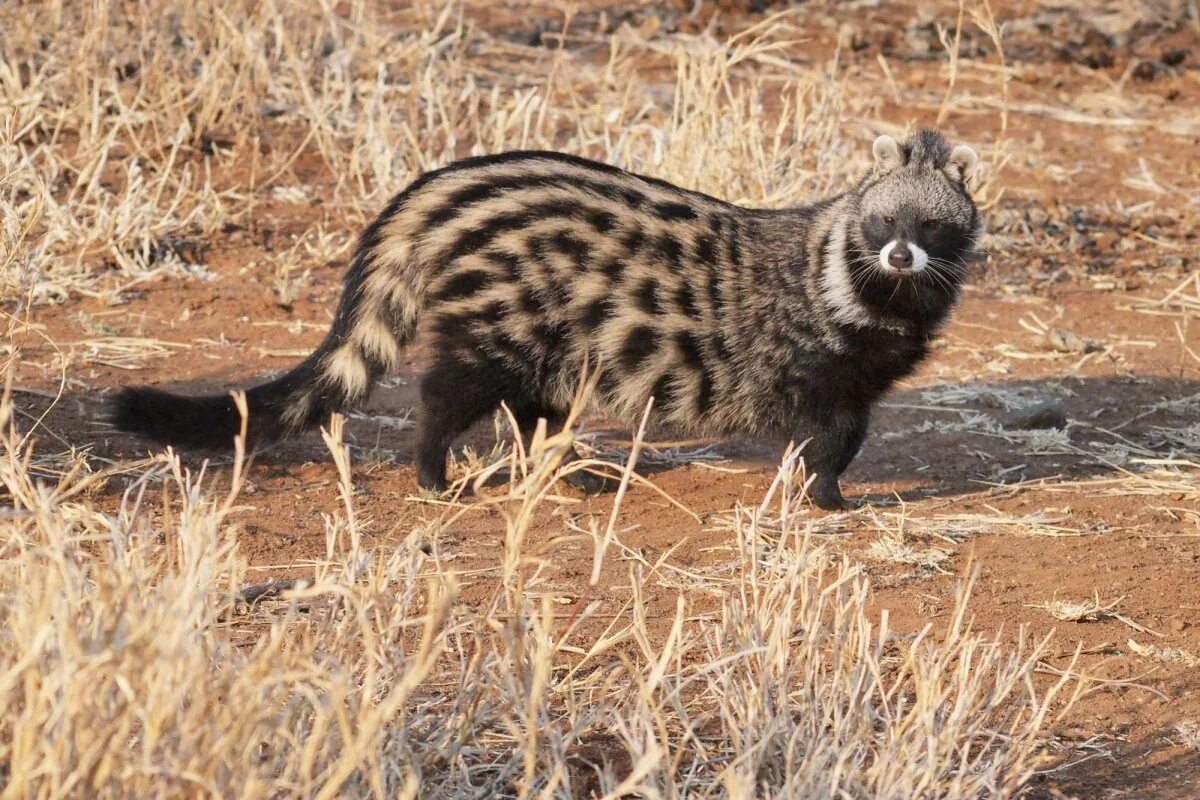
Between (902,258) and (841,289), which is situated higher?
(902,258)

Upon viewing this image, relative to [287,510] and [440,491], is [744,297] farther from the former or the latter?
[287,510]

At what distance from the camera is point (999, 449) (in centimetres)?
717

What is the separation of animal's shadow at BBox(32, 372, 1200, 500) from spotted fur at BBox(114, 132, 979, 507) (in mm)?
488

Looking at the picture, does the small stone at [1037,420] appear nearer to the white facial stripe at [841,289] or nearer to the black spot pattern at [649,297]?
the white facial stripe at [841,289]

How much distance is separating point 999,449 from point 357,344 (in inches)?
111

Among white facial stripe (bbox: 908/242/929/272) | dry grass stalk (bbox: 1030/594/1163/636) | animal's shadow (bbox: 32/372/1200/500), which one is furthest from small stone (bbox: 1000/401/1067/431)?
dry grass stalk (bbox: 1030/594/1163/636)

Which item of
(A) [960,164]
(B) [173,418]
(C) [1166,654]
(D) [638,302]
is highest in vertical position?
(A) [960,164]

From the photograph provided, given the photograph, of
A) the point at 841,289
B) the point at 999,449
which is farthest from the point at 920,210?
the point at 999,449

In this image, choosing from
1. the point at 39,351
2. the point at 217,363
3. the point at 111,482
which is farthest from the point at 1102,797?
the point at 39,351

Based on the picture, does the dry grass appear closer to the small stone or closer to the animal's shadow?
the animal's shadow

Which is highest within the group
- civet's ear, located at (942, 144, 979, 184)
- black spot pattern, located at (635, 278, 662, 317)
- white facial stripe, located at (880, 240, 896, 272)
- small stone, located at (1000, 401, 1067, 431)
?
civet's ear, located at (942, 144, 979, 184)

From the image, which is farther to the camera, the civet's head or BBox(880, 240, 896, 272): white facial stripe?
the civet's head

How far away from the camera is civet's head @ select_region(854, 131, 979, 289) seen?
6.30 metres

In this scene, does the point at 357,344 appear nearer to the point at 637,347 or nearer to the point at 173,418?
the point at 173,418
